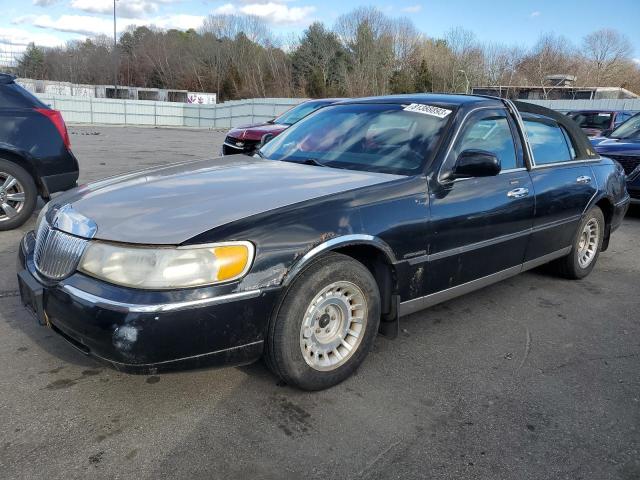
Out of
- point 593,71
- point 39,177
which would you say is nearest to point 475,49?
point 593,71

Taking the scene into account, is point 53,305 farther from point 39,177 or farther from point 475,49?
point 475,49

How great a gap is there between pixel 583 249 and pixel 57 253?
449cm

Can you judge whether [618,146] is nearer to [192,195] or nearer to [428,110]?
[428,110]

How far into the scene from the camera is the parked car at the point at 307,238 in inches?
96.1

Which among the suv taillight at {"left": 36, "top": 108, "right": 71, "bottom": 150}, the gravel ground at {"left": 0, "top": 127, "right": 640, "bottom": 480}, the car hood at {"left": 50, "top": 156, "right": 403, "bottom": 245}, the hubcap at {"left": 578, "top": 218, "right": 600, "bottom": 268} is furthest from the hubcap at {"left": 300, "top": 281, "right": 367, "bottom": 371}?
the suv taillight at {"left": 36, "top": 108, "right": 71, "bottom": 150}

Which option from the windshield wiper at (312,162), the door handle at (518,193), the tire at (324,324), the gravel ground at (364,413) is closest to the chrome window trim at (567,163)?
the door handle at (518,193)

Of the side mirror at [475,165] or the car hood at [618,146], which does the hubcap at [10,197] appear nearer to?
the side mirror at [475,165]

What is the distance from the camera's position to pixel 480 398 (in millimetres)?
2945

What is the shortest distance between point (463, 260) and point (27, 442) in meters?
2.63

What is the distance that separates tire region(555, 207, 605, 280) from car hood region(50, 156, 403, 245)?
2.47m

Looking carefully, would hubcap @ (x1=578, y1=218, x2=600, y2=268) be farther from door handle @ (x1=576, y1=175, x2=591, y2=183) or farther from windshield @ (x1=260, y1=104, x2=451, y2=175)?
windshield @ (x1=260, y1=104, x2=451, y2=175)

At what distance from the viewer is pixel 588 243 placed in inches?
204

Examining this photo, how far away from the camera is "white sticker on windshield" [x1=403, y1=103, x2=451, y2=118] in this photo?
3.69 metres

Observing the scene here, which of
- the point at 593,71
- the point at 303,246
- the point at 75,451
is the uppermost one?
the point at 593,71
